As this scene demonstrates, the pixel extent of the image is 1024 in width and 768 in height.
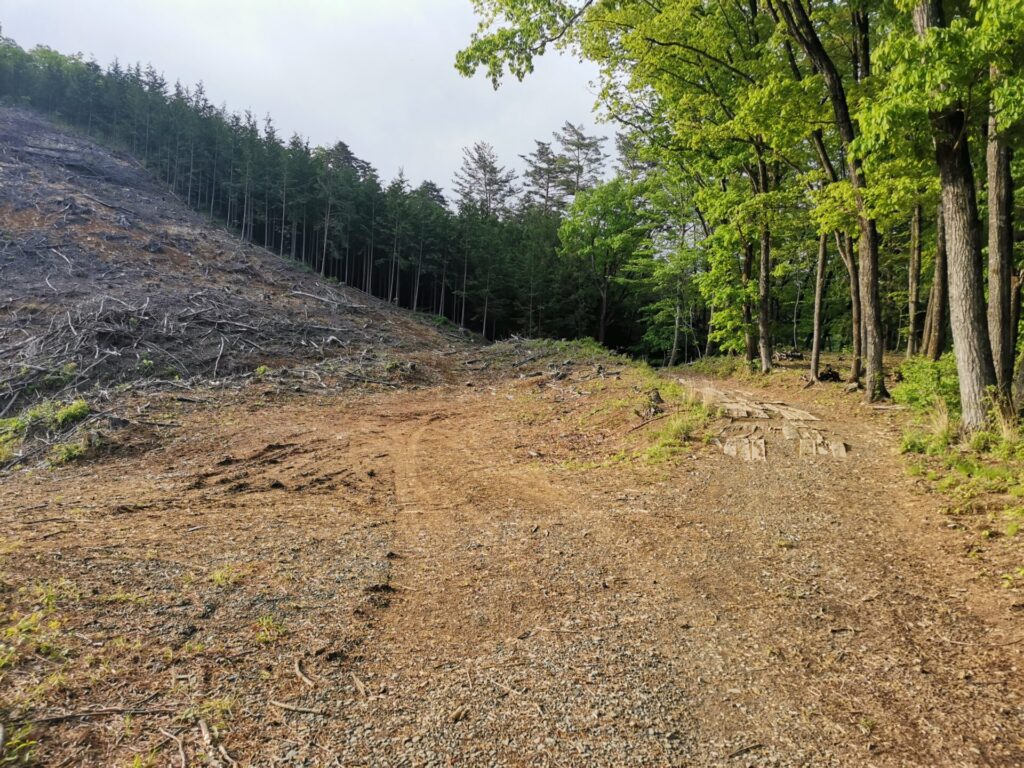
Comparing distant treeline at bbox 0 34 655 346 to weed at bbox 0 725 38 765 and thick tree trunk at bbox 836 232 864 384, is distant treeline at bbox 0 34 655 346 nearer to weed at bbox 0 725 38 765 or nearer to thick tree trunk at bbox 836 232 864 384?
thick tree trunk at bbox 836 232 864 384

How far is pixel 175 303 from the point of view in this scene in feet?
56.0

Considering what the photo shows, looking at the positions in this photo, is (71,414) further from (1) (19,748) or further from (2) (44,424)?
(1) (19,748)

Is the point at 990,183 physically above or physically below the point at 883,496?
above

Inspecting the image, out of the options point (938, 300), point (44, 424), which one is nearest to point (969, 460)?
point (938, 300)

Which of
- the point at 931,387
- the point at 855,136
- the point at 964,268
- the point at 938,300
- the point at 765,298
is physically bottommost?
the point at 931,387

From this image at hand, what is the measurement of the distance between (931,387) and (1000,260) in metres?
2.00

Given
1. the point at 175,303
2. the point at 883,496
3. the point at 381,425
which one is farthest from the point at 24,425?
the point at 883,496

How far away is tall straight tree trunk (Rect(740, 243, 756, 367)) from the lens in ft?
53.6

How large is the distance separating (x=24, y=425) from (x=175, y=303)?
961 centimetres

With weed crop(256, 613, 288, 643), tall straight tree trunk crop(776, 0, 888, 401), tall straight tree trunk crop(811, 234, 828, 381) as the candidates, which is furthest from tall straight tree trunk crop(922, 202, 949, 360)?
weed crop(256, 613, 288, 643)

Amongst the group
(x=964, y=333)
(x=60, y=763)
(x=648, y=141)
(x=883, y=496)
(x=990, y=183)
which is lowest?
(x=60, y=763)

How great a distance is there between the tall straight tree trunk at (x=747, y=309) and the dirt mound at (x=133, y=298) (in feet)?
38.9

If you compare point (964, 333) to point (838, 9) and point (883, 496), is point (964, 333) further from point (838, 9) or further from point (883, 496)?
point (838, 9)

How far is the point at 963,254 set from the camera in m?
6.38
